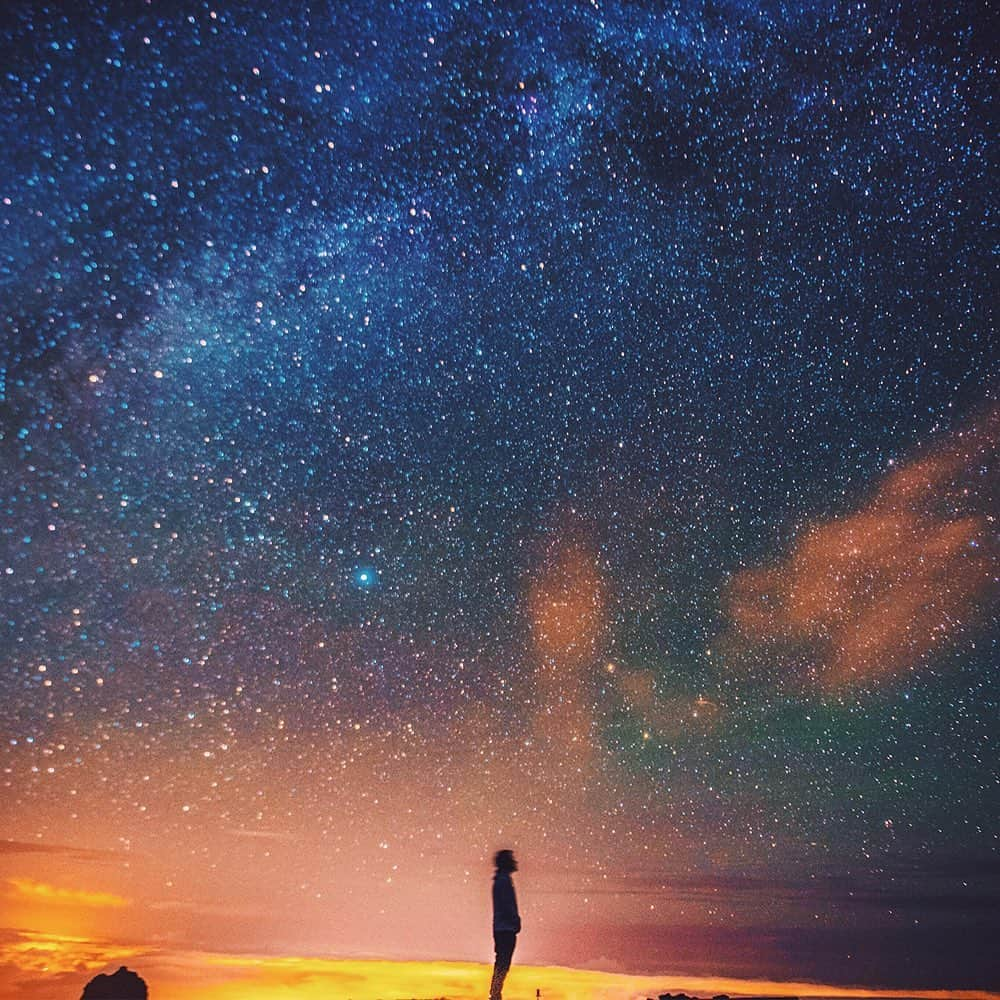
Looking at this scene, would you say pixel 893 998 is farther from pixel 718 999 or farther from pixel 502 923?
pixel 502 923

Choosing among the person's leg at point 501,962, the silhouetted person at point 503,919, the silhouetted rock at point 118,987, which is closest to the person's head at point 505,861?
the silhouetted person at point 503,919

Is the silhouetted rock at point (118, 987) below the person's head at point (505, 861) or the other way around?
below

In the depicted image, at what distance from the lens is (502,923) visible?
5.36 meters

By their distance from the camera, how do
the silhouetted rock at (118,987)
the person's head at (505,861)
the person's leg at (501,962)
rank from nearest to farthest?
1. the person's leg at (501,962)
2. the person's head at (505,861)
3. the silhouetted rock at (118,987)

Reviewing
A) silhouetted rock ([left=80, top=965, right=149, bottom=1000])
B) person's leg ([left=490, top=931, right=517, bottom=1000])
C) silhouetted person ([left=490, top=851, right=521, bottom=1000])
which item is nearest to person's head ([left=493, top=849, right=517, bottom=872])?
silhouetted person ([left=490, top=851, right=521, bottom=1000])

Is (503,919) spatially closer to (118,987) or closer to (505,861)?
(505,861)

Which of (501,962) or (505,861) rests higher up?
(505,861)

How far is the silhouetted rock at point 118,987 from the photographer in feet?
30.6

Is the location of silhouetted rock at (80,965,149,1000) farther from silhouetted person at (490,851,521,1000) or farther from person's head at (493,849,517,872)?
person's head at (493,849,517,872)

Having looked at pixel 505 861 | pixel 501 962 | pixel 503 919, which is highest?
pixel 505 861

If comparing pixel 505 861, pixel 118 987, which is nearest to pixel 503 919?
pixel 505 861

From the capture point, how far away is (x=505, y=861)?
547 cm

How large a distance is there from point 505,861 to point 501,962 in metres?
0.68

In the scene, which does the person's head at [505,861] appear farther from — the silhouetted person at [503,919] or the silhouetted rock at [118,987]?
the silhouetted rock at [118,987]
